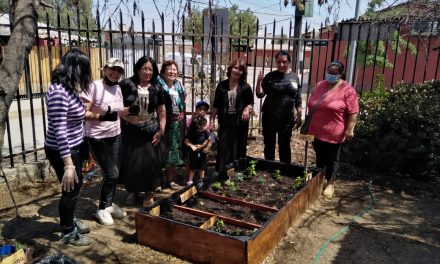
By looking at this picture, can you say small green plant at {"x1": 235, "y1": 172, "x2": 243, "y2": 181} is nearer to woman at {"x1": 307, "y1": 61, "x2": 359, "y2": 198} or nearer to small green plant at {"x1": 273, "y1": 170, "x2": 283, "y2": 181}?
small green plant at {"x1": 273, "y1": 170, "x2": 283, "y2": 181}

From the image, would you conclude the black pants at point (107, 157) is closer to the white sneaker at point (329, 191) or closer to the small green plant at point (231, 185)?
Result: the small green plant at point (231, 185)

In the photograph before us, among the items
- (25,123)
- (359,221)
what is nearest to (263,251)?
(359,221)

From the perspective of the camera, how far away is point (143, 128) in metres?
4.07

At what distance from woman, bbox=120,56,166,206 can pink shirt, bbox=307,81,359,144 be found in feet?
6.12

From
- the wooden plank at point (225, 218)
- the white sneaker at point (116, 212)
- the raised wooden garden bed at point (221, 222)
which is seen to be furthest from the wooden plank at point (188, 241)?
the white sneaker at point (116, 212)

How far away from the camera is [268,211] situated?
3912mm

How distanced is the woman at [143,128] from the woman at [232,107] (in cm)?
90

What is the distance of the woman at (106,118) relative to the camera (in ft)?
11.7

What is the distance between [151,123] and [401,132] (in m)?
3.56

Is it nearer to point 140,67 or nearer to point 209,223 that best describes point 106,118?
point 140,67

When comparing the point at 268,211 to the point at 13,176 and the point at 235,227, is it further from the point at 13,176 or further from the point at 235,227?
the point at 13,176

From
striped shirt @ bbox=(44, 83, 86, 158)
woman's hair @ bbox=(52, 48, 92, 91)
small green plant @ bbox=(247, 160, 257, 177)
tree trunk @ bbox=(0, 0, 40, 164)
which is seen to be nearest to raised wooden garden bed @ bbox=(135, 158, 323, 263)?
small green plant @ bbox=(247, 160, 257, 177)

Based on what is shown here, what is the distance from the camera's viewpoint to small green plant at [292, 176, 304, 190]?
454cm

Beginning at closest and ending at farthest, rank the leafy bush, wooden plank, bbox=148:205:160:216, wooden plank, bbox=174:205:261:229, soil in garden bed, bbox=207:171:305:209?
wooden plank, bbox=174:205:261:229 < wooden plank, bbox=148:205:160:216 < soil in garden bed, bbox=207:171:305:209 < the leafy bush
